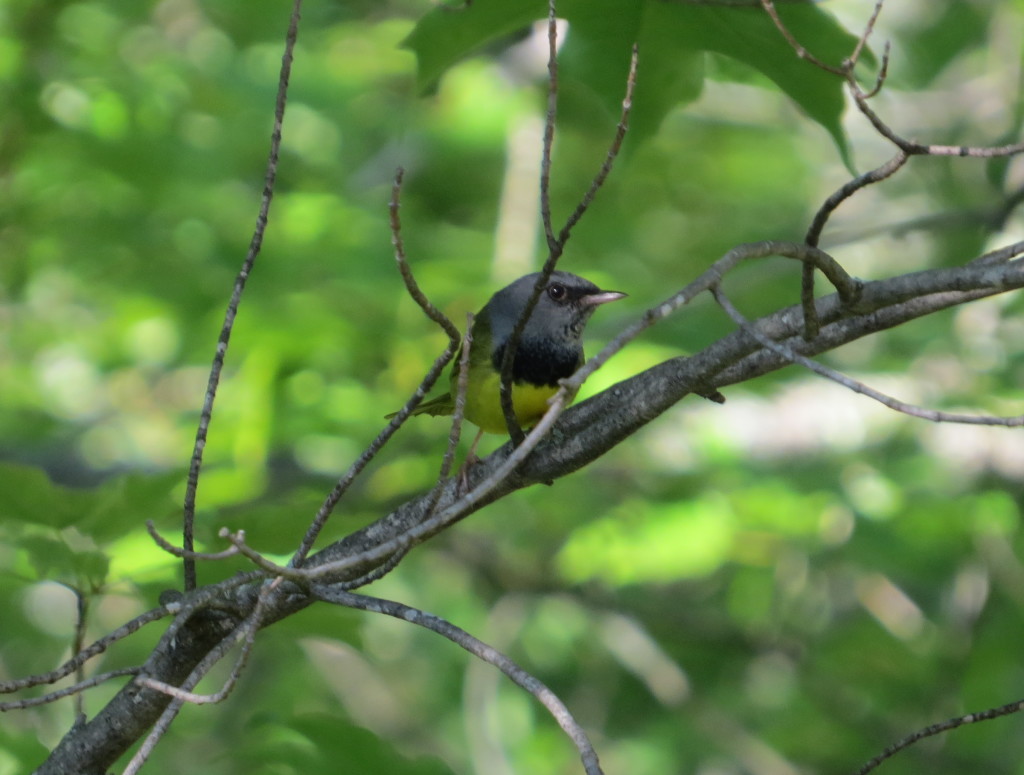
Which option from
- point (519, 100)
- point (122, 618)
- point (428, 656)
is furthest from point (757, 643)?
point (122, 618)

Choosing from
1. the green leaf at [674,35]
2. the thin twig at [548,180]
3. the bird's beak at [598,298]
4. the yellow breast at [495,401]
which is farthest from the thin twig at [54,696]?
the bird's beak at [598,298]

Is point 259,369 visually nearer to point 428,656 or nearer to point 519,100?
point 519,100

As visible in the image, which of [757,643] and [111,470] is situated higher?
[757,643]

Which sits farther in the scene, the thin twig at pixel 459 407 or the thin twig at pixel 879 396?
the thin twig at pixel 459 407

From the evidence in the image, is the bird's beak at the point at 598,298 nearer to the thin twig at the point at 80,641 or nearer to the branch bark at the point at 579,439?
the branch bark at the point at 579,439

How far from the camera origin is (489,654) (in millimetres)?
1587

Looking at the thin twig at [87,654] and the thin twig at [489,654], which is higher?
the thin twig at [489,654]

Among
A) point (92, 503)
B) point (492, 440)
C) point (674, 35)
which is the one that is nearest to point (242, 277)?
point (92, 503)

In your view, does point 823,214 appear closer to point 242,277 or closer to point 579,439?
point 579,439

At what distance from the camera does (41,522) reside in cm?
245

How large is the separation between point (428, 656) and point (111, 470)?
3.89 metres

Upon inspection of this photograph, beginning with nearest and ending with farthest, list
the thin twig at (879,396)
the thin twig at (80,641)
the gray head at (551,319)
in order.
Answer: the thin twig at (879,396) → the thin twig at (80,641) → the gray head at (551,319)

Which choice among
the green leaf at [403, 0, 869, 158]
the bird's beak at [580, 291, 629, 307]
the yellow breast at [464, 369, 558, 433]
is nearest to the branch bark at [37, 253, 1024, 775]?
the yellow breast at [464, 369, 558, 433]

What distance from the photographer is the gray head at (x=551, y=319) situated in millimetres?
3205
